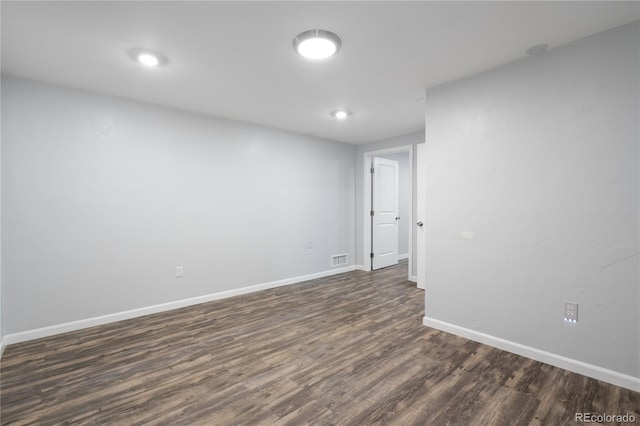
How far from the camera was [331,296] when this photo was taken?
3.98m

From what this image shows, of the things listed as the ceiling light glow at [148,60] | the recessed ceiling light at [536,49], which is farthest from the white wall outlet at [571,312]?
the ceiling light glow at [148,60]

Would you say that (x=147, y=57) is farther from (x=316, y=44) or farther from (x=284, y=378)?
(x=284, y=378)

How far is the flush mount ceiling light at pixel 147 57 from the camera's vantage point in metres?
2.23

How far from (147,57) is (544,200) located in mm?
3279

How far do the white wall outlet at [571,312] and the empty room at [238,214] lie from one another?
0.25ft

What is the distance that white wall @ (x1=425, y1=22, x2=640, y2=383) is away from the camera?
193 cm

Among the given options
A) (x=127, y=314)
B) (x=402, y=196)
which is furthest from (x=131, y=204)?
(x=402, y=196)

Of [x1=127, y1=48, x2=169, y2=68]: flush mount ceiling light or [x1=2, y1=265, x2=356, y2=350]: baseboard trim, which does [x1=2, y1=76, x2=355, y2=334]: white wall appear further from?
[x1=127, y1=48, x2=169, y2=68]: flush mount ceiling light

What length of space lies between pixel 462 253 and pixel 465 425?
1454 millimetres

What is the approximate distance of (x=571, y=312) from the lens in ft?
6.95

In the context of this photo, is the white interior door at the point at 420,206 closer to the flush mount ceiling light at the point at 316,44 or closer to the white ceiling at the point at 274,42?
the white ceiling at the point at 274,42

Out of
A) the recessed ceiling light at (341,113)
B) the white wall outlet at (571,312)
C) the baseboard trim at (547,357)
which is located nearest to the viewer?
the baseboard trim at (547,357)

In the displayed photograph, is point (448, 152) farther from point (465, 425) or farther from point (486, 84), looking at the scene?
point (465, 425)

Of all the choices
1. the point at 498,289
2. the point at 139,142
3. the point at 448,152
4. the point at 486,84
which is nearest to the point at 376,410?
the point at 498,289
